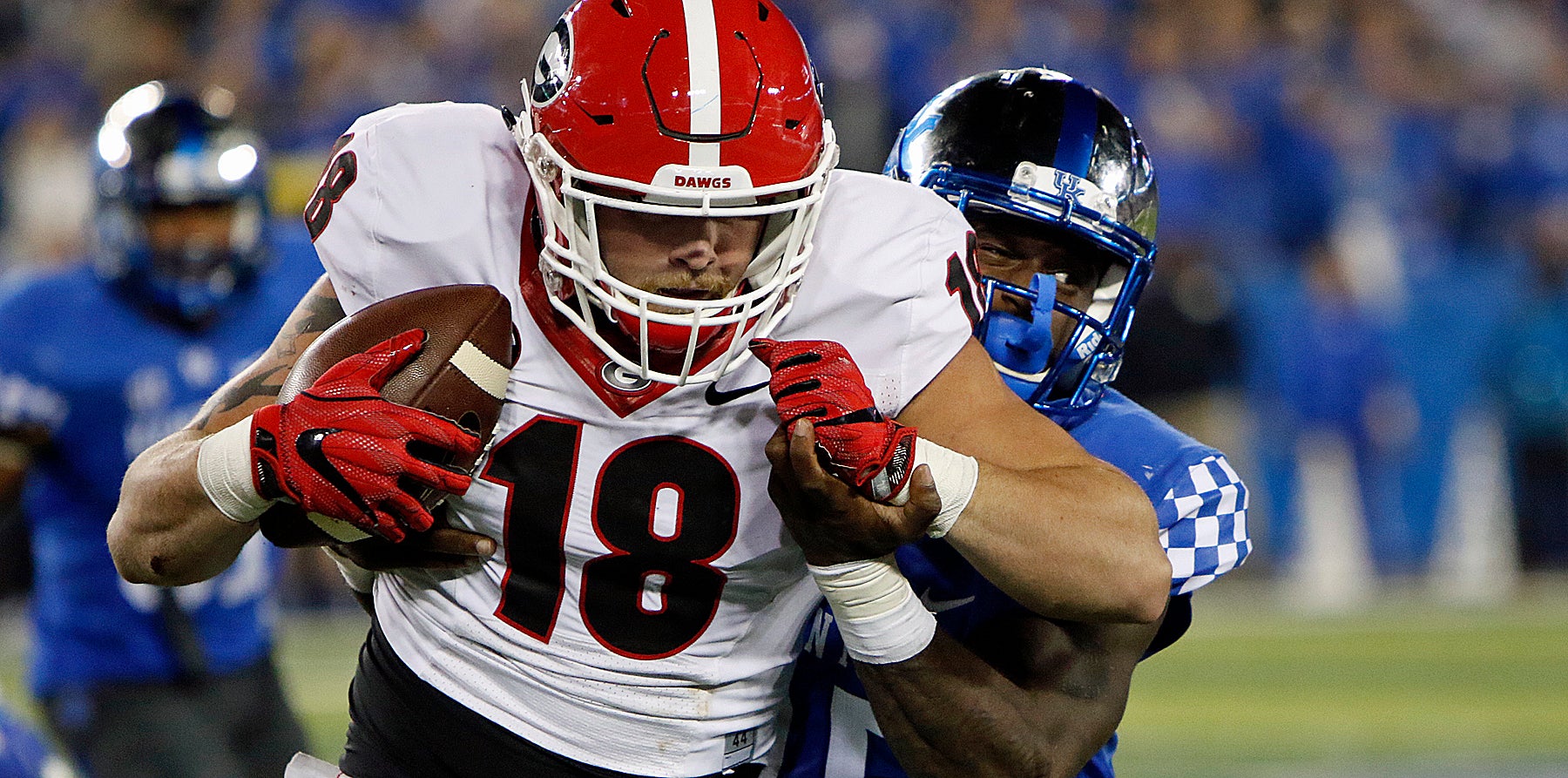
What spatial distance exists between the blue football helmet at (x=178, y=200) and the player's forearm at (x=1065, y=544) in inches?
86.7

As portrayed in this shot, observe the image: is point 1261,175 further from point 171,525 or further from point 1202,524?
point 171,525

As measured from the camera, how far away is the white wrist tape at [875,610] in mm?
1777

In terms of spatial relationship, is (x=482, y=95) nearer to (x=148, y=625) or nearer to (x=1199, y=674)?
(x=1199, y=674)

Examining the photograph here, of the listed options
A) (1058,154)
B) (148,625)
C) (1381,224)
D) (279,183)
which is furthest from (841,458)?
(1381,224)

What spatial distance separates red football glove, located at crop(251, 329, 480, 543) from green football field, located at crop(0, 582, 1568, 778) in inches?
104

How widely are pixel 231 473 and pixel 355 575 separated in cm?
43

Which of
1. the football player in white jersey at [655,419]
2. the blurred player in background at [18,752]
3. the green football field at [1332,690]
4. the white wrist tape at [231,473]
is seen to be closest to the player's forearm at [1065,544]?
the football player in white jersey at [655,419]

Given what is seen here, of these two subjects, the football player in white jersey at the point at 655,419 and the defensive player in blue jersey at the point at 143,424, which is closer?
the football player in white jersey at the point at 655,419

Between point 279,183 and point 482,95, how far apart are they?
112 centimetres

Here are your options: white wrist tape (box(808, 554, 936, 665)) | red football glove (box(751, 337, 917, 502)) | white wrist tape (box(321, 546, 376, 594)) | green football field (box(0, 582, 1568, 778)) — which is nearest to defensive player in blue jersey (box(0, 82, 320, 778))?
green football field (box(0, 582, 1568, 778))

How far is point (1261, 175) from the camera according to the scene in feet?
27.7

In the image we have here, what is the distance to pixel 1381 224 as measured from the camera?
8391 mm

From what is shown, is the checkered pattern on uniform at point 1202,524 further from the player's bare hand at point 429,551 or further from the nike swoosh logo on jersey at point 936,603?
the player's bare hand at point 429,551

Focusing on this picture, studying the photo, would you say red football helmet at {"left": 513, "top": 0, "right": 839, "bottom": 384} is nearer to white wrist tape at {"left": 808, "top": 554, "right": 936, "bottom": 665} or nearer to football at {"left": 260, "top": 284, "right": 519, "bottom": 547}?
football at {"left": 260, "top": 284, "right": 519, "bottom": 547}
